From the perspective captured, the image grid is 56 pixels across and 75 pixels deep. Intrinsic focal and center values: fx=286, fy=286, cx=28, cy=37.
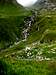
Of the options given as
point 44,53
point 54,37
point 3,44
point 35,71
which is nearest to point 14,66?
point 35,71

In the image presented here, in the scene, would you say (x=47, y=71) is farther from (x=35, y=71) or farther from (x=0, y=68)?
(x=0, y=68)

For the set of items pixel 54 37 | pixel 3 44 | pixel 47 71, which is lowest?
pixel 3 44

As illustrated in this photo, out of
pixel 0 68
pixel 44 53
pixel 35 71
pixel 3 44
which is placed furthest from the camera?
pixel 3 44

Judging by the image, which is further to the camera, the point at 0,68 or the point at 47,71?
the point at 0,68

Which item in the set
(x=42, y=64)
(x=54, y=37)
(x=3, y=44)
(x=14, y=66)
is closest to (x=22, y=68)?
(x=14, y=66)

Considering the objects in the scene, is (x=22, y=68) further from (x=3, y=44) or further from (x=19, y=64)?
(x=3, y=44)

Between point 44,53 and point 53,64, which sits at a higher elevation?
point 53,64

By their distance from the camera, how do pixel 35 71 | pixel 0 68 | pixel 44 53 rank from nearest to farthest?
pixel 35 71 → pixel 0 68 → pixel 44 53

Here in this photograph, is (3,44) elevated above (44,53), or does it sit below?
below

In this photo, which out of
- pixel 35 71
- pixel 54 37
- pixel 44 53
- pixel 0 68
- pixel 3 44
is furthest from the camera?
pixel 3 44
